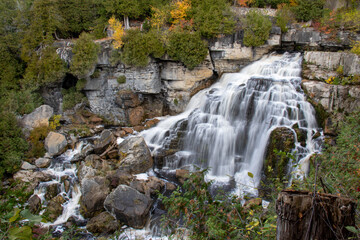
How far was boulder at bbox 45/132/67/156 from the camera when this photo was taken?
13.5 meters

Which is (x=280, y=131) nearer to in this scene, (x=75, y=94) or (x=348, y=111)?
(x=348, y=111)

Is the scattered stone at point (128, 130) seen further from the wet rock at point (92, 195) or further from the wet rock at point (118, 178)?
the wet rock at point (92, 195)

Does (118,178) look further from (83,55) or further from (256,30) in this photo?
(256,30)

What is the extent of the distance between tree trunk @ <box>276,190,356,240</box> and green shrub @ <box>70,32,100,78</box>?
15.6 meters

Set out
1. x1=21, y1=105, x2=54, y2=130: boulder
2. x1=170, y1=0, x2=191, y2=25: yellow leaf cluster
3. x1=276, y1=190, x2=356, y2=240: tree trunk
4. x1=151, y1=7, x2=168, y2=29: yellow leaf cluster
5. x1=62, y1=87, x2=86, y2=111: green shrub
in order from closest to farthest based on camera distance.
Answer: x1=276, y1=190, x2=356, y2=240: tree trunk < x1=21, y1=105, x2=54, y2=130: boulder < x1=170, y1=0, x2=191, y2=25: yellow leaf cluster < x1=151, y1=7, x2=168, y2=29: yellow leaf cluster < x1=62, y1=87, x2=86, y2=111: green shrub

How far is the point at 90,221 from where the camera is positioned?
942cm

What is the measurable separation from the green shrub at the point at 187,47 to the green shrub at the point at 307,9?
722cm

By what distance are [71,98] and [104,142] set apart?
6.30 metres

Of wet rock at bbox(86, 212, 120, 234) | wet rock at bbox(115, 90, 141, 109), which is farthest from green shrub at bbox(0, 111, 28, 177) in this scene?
wet rock at bbox(115, 90, 141, 109)

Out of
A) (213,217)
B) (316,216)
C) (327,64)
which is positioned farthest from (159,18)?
(316,216)

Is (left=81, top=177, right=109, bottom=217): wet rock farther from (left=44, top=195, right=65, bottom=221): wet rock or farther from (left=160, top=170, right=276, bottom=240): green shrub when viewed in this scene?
(left=160, top=170, right=276, bottom=240): green shrub

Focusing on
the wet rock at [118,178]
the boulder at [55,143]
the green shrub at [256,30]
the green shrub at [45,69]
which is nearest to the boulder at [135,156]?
the wet rock at [118,178]

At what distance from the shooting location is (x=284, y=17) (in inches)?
659

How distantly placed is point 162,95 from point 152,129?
3566 mm
